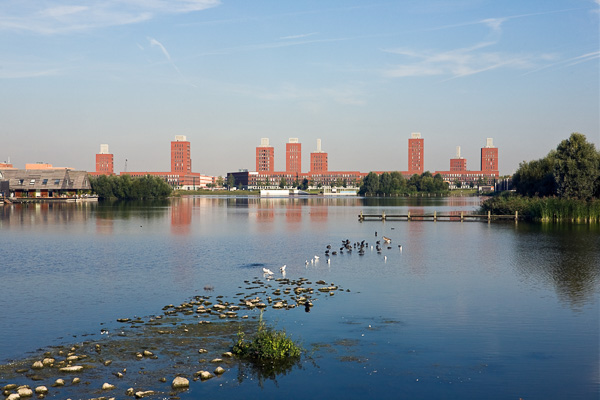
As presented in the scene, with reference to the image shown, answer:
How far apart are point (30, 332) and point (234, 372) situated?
368 inches

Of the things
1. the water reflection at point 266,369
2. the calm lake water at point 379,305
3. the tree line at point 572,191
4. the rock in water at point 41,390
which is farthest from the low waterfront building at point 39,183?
the rock in water at point 41,390

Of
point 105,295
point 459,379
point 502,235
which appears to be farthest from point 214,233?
point 459,379

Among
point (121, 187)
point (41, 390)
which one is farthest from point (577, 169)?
point (121, 187)

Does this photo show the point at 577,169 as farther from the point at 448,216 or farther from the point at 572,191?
the point at 448,216

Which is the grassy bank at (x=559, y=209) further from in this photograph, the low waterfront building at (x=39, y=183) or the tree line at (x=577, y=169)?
the low waterfront building at (x=39, y=183)

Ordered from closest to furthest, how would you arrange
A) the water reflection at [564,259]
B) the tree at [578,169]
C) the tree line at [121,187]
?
1. the water reflection at [564,259]
2. the tree at [578,169]
3. the tree line at [121,187]

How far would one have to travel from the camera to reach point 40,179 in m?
170

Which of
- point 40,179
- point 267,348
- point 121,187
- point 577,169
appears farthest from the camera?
point 121,187

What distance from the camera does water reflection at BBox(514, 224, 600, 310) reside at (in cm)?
2956

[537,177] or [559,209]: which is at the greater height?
[537,177]

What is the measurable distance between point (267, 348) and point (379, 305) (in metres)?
9.10

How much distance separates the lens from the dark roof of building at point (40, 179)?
169000mm

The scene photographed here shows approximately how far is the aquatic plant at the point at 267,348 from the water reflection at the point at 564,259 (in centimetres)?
1470

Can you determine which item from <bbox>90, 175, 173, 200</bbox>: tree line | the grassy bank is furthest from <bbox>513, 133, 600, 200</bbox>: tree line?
<bbox>90, 175, 173, 200</bbox>: tree line
